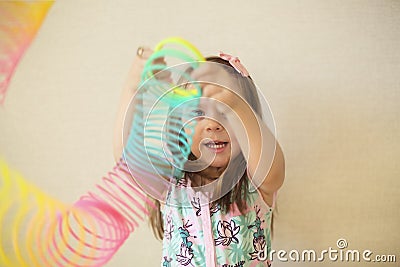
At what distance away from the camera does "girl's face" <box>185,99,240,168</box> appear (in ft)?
2.51

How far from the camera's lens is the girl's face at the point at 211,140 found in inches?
30.1

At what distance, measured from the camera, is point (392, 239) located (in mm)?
952

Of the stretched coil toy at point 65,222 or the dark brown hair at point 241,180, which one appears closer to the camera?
the dark brown hair at point 241,180

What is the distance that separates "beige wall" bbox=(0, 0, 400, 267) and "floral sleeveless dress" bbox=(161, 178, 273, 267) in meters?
0.15

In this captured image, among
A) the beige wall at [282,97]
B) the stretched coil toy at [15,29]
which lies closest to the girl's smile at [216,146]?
the beige wall at [282,97]

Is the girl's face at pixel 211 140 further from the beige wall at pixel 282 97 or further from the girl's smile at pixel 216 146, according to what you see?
the beige wall at pixel 282 97

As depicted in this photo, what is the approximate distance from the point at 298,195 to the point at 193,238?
25 cm

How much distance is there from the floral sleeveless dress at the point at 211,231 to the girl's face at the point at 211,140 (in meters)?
0.06

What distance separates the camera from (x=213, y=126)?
0.77 metres

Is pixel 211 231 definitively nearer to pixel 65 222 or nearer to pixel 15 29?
pixel 65 222

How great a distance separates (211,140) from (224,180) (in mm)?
75

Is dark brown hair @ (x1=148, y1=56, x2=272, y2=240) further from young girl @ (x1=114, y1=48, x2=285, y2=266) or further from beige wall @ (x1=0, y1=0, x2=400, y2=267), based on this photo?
beige wall @ (x1=0, y1=0, x2=400, y2=267)

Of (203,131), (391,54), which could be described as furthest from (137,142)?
(391,54)

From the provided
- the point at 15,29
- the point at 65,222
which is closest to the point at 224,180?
the point at 65,222
